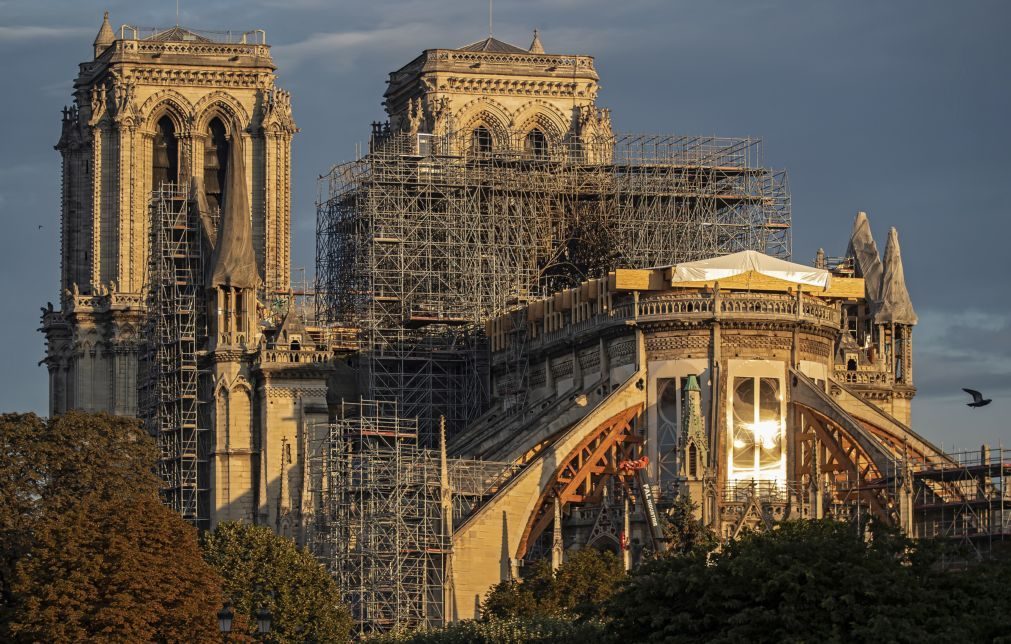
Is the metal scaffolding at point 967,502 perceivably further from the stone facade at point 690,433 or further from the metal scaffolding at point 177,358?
the metal scaffolding at point 177,358

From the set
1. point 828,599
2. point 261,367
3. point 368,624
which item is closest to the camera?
point 828,599

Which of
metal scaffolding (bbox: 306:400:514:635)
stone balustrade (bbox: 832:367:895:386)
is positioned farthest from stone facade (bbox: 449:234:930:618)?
stone balustrade (bbox: 832:367:895:386)

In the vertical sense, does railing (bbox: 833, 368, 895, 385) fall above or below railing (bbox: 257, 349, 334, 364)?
below

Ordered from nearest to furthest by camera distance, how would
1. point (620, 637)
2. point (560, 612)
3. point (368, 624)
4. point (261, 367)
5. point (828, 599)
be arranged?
point (828, 599) < point (620, 637) < point (560, 612) < point (368, 624) < point (261, 367)

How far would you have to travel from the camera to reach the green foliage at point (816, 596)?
7900 cm

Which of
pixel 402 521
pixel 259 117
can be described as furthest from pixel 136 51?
pixel 402 521

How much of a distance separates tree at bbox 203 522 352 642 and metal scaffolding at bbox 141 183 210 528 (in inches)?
992

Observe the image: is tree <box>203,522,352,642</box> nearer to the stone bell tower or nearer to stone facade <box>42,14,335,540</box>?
stone facade <box>42,14,335,540</box>

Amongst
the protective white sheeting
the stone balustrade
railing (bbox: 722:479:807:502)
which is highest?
the protective white sheeting

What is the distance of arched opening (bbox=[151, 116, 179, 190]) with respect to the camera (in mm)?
163250

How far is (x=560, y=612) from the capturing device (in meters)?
107

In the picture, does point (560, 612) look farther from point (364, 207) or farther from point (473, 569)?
point (364, 207)

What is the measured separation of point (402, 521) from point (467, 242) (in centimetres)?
2571

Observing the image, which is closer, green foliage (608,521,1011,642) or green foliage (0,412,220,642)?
green foliage (608,521,1011,642)
